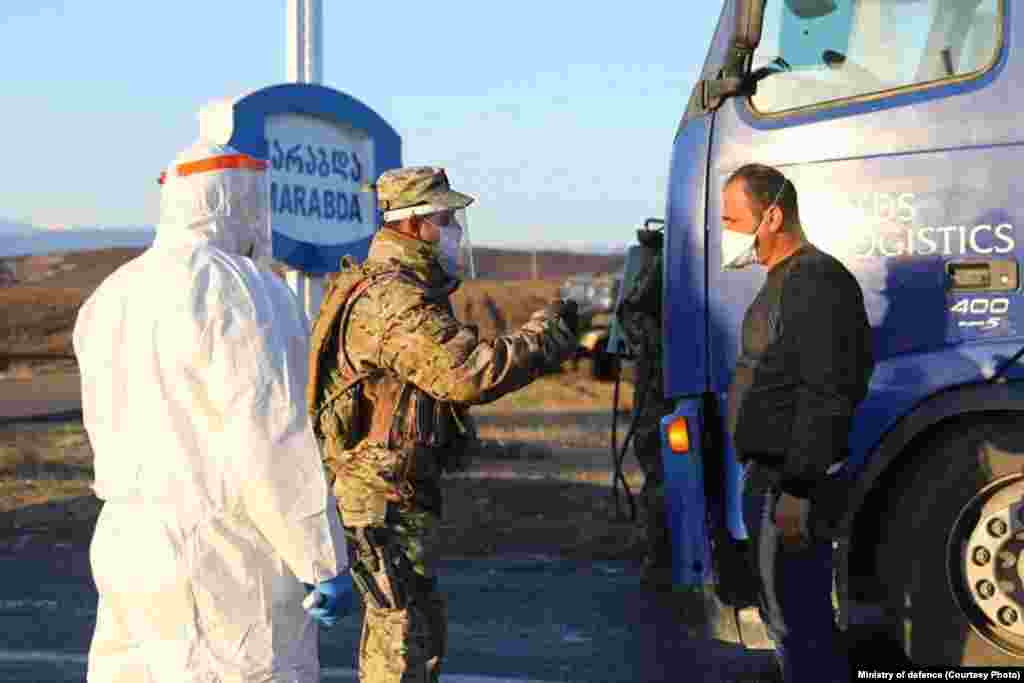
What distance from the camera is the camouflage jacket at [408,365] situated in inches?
184

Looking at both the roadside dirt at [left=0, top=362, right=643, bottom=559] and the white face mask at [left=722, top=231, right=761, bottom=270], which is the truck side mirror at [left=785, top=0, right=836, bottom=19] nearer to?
the white face mask at [left=722, top=231, right=761, bottom=270]

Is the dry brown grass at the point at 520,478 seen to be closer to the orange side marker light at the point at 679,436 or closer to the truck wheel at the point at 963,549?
the orange side marker light at the point at 679,436

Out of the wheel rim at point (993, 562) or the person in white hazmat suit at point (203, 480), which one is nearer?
the person in white hazmat suit at point (203, 480)

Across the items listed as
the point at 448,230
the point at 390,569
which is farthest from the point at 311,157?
the point at 390,569

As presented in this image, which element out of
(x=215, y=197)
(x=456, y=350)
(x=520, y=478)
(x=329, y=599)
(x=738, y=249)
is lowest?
(x=520, y=478)

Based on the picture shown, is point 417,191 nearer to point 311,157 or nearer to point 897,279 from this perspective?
point 897,279

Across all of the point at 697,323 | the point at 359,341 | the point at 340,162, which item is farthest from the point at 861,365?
the point at 340,162

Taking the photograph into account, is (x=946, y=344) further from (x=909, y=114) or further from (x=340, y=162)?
(x=340, y=162)

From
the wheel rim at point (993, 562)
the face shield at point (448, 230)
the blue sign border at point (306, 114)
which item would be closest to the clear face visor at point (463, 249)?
the face shield at point (448, 230)

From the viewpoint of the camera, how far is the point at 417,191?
16.3ft

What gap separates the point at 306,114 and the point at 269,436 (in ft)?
21.8

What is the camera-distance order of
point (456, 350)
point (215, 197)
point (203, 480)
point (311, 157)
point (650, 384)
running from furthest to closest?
point (311, 157) < point (650, 384) < point (456, 350) < point (215, 197) < point (203, 480)

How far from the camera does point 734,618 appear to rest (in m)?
6.32

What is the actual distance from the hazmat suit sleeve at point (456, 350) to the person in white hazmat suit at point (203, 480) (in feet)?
2.98
